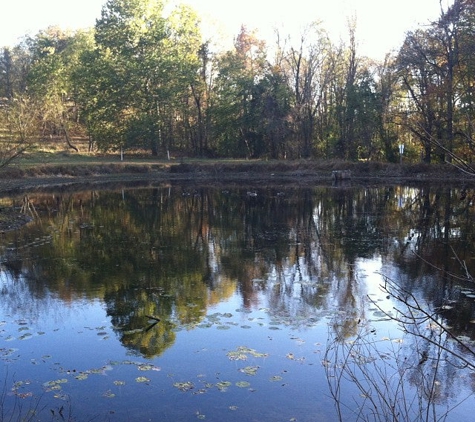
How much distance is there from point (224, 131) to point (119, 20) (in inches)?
570

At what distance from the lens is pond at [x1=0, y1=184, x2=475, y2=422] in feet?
22.5

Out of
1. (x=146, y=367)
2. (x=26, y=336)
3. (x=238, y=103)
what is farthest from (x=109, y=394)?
(x=238, y=103)

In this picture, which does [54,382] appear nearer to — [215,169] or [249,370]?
[249,370]

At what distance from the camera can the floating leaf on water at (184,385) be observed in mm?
7320

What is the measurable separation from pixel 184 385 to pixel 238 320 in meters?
2.77

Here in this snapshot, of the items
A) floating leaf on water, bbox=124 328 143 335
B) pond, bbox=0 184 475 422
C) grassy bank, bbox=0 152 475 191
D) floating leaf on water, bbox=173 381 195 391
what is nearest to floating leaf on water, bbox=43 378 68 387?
pond, bbox=0 184 475 422

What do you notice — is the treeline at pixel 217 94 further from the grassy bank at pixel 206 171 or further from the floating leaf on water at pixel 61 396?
the floating leaf on water at pixel 61 396

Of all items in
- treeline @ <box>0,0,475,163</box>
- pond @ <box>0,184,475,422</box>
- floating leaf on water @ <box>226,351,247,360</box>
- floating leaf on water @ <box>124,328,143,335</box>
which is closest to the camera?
pond @ <box>0,184,475,422</box>

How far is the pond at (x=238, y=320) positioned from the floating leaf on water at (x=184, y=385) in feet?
0.07

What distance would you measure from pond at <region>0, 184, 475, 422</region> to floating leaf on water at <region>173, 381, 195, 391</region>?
0.02 metres

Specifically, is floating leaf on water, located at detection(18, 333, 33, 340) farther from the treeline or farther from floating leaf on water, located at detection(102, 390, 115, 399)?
the treeline

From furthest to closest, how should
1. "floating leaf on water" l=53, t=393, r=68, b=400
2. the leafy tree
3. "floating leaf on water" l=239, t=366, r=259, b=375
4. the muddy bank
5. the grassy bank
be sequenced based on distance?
the leafy tree
the grassy bank
the muddy bank
"floating leaf on water" l=239, t=366, r=259, b=375
"floating leaf on water" l=53, t=393, r=68, b=400

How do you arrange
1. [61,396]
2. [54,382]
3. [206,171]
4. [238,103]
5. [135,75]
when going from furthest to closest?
1. [238,103]
2. [135,75]
3. [206,171]
4. [54,382]
5. [61,396]

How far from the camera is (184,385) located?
24.3ft
